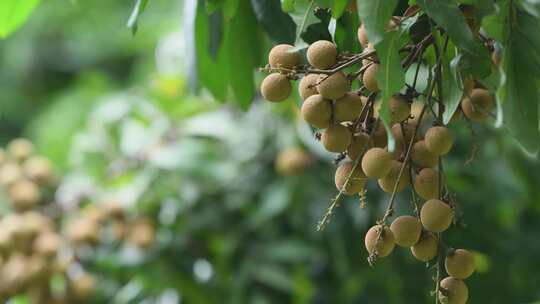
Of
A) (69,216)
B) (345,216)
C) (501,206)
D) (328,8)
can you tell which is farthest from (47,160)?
(328,8)

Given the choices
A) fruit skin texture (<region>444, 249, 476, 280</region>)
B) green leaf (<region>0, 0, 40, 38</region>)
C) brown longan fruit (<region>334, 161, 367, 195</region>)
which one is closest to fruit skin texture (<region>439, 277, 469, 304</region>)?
fruit skin texture (<region>444, 249, 476, 280</region>)

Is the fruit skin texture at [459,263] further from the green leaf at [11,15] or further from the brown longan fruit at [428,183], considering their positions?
the green leaf at [11,15]

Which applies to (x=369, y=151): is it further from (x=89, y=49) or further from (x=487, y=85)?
(x=89, y=49)

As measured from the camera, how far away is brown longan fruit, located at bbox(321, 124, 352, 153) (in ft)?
2.58

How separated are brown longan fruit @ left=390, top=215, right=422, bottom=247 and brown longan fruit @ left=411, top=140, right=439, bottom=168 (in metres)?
0.05

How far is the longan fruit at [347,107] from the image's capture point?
0.79 metres

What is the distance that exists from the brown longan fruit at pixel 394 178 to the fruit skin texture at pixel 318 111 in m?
0.07

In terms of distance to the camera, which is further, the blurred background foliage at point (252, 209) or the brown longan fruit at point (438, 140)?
the blurred background foliage at point (252, 209)

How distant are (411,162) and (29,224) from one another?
1.24 m

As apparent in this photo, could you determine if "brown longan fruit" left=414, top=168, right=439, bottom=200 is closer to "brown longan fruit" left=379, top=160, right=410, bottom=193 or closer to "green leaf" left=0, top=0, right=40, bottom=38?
"brown longan fruit" left=379, top=160, right=410, bottom=193

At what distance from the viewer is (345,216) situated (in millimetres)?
1907

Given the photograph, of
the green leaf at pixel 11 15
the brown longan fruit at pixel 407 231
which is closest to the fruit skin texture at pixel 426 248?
the brown longan fruit at pixel 407 231

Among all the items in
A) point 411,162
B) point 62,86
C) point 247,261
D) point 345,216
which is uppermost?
point 411,162

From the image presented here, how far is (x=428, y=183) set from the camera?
0.80 meters
